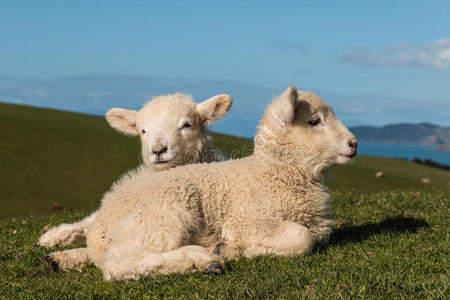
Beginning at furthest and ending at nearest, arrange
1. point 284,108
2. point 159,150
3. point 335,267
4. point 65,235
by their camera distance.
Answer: point 65,235
point 159,150
point 284,108
point 335,267

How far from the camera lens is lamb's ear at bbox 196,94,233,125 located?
23.8 ft

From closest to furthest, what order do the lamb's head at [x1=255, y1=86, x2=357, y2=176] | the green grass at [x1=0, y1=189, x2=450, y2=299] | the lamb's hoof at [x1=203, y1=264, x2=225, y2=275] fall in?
the green grass at [x1=0, y1=189, x2=450, y2=299], the lamb's hoof at [x1=203, y1=264, x2=225, y2=275], the lamb's head at [x1=255, y1=86, x2=357, y2=176]

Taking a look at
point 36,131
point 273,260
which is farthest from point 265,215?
point 36,131

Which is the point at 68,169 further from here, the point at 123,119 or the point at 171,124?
the point at 171,124

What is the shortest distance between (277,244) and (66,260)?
7.80 feet

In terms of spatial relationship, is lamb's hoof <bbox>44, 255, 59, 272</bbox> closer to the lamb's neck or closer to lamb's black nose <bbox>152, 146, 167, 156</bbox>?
lamb's black nose <bbox>152, 146, 167, 156</bbox>

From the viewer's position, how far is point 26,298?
4.71 meters

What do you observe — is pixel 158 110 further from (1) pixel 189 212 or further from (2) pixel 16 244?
(2) pixel 16 244

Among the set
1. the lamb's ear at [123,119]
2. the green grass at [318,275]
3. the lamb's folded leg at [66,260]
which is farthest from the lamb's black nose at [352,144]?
the lamb's ear at [123,119]

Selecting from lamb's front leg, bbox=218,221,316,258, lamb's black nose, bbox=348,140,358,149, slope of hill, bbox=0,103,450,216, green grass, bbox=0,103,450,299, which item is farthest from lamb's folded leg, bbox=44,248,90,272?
slope of hill, bbox=0,103,450,216

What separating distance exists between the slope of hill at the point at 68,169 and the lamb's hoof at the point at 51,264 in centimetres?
713

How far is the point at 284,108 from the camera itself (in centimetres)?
535

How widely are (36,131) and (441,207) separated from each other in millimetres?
18081

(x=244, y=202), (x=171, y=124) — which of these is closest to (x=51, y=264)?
(x=244, y=202)
